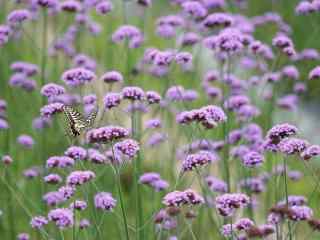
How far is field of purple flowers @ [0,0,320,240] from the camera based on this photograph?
3.40 metres

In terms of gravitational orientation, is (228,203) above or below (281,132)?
below

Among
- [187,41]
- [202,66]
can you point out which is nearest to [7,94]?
[187,41]

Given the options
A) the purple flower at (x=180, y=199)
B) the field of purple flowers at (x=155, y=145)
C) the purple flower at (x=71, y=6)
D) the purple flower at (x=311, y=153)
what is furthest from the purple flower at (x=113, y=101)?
the purple flower at (x=71, y=6)

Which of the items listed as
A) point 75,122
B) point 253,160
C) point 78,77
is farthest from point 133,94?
point 253,160

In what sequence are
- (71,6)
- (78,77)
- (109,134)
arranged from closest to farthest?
(109,134) < (78,77) < (71,6)

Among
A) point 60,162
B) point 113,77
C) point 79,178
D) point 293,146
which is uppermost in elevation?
point 113,77

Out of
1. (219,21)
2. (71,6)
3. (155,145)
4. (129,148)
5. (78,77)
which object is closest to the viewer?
(129,148)

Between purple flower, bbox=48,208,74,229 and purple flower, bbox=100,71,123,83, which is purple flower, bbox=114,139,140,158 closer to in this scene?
purple flower, bbox=48,208,74,229

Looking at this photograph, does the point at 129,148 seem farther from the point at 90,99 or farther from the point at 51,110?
the point at 90,99

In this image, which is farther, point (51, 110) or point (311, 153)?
point (51, 110)

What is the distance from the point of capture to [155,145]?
5074mm

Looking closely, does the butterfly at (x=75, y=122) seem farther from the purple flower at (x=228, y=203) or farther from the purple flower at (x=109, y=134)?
the purple flower at (x=228, y=203)

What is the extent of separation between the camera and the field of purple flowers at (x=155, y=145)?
11.1ft

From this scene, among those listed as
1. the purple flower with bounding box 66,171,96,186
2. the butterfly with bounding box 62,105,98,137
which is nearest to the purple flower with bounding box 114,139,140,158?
the purple flower with bounding box 66,171,96,186
